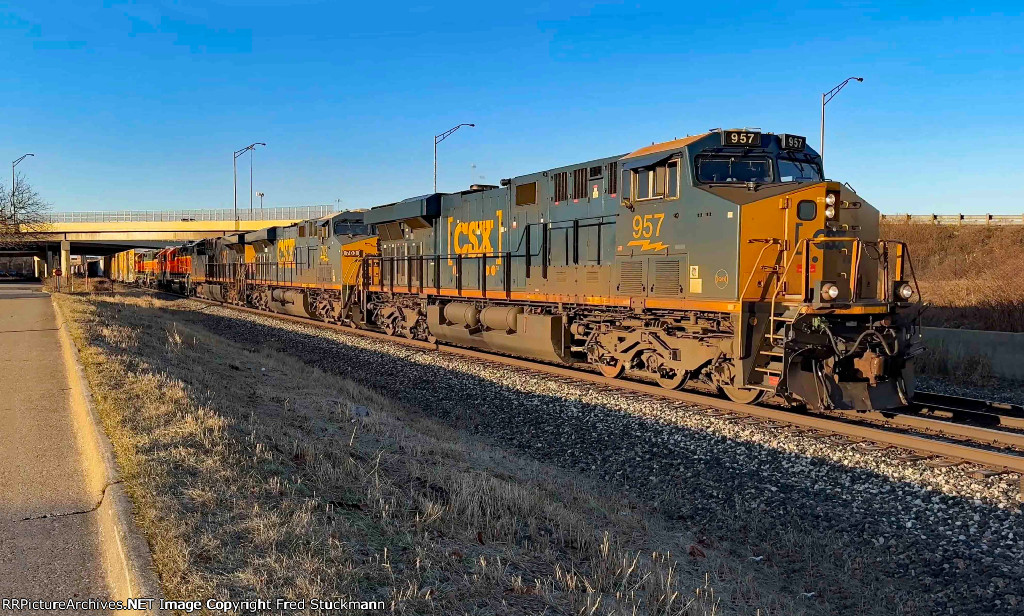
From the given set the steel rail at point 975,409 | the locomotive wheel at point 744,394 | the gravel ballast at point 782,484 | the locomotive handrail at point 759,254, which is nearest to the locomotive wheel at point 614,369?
the gravel ballast at point 782,484

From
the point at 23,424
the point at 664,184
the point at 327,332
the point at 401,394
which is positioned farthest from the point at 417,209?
the point at 23,424

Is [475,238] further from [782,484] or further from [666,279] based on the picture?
[782,484]

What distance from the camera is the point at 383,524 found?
468 centimetres

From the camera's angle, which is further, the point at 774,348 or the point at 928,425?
the point at 774,348

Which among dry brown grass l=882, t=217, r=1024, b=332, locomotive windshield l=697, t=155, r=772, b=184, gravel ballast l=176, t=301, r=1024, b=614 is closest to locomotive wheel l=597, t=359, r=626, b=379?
gravel ballast l=176, t=301, r=1024, b=614

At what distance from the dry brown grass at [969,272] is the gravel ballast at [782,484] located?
12.1 metres

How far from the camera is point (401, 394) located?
1246 cm

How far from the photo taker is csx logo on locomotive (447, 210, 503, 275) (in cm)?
1602

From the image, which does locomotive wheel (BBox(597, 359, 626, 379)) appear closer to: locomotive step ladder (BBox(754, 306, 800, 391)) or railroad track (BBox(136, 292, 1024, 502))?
railroad track (BBox(136, 292, 1024, 502))

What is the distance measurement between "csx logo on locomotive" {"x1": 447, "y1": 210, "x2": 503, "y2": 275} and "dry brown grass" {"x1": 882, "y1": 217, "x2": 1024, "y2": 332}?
1236 cm

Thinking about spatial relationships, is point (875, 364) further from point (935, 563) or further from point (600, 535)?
point (600, 535)

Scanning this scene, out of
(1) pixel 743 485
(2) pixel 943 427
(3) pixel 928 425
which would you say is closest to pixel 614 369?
(3) pixel 928 425

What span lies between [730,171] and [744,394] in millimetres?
3330

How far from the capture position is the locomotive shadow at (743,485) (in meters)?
5.41
